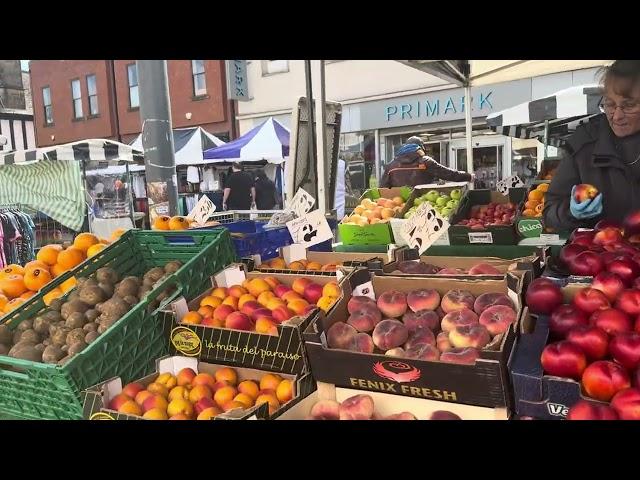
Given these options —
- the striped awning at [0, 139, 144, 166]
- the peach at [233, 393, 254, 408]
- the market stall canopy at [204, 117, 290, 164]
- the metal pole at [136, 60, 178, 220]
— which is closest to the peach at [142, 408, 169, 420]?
the peach at [233, 393, 254, 408]

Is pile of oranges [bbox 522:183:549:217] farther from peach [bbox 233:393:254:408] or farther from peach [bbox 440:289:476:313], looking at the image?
peach [bbox 233:393:254:408]

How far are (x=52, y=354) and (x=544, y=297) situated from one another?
1.86m

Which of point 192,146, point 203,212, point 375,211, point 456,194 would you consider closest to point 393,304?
point 203,212

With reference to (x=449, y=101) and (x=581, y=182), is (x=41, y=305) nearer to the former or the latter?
(x=581, y=182)

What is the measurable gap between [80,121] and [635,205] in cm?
2309

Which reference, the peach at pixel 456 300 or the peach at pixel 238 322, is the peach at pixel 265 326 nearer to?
the peach at pixel 238 322

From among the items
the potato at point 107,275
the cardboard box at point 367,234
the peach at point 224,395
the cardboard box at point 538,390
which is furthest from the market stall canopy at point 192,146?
the cardboard box at point 538,390

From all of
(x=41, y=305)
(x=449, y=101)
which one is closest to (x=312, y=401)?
(x=41, y=305)

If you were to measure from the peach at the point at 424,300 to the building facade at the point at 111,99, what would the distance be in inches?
573

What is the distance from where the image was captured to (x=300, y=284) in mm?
2539

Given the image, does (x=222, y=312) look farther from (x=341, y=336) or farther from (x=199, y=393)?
(x=341, y=336)

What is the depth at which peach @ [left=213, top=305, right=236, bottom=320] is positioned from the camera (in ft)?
7.48

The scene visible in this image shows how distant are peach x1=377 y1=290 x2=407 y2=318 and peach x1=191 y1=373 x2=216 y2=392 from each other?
710 mm

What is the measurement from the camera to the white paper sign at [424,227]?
245cm
